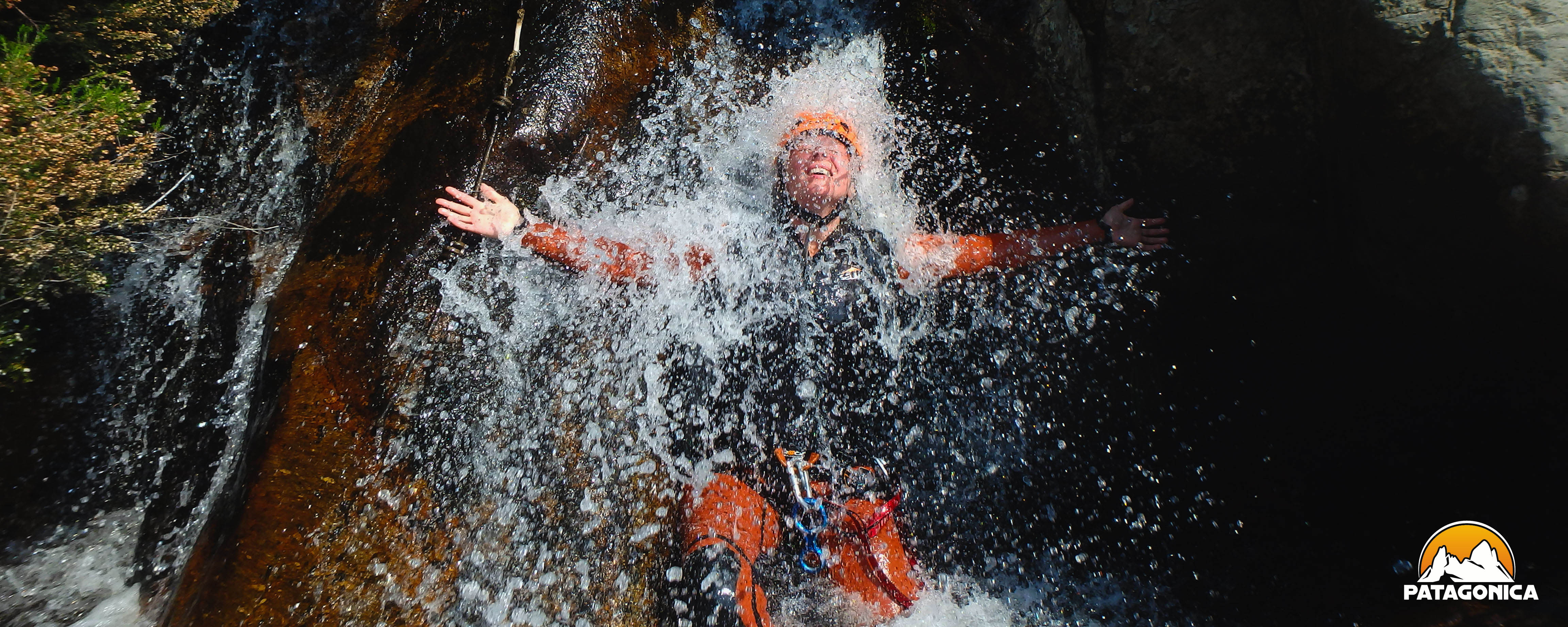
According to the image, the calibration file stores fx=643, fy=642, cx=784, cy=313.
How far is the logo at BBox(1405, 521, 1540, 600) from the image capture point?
2.45m

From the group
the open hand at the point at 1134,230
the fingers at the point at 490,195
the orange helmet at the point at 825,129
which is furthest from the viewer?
the orange helmet at the point at 825,129

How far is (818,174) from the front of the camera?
11.4ft

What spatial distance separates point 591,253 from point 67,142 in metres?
2.17

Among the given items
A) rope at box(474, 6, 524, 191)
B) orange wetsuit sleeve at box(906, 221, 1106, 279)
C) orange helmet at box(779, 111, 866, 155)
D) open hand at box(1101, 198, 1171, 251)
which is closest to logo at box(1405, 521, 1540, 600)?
open hand at box(1101, 198, 1171, 251)

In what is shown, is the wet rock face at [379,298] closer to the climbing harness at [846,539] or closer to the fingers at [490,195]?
the fingers at [490,195]

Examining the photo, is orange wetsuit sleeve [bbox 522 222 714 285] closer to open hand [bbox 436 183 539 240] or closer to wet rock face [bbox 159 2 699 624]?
open hand [bbox 436 183 539 240]

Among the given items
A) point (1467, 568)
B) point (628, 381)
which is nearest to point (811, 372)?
point (628, 381)

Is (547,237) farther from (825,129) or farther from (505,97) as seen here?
(825,129)

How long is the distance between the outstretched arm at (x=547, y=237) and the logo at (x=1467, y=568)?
3763 mm

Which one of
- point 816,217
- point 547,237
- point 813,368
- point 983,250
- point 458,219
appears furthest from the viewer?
point 983,250

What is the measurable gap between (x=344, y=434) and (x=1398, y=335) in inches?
179

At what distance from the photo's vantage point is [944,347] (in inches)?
157

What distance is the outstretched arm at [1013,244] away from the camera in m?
3.53

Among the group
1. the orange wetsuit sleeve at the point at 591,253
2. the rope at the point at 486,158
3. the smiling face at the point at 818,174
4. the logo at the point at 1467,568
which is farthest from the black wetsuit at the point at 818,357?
the logo at the point at 1467,568
